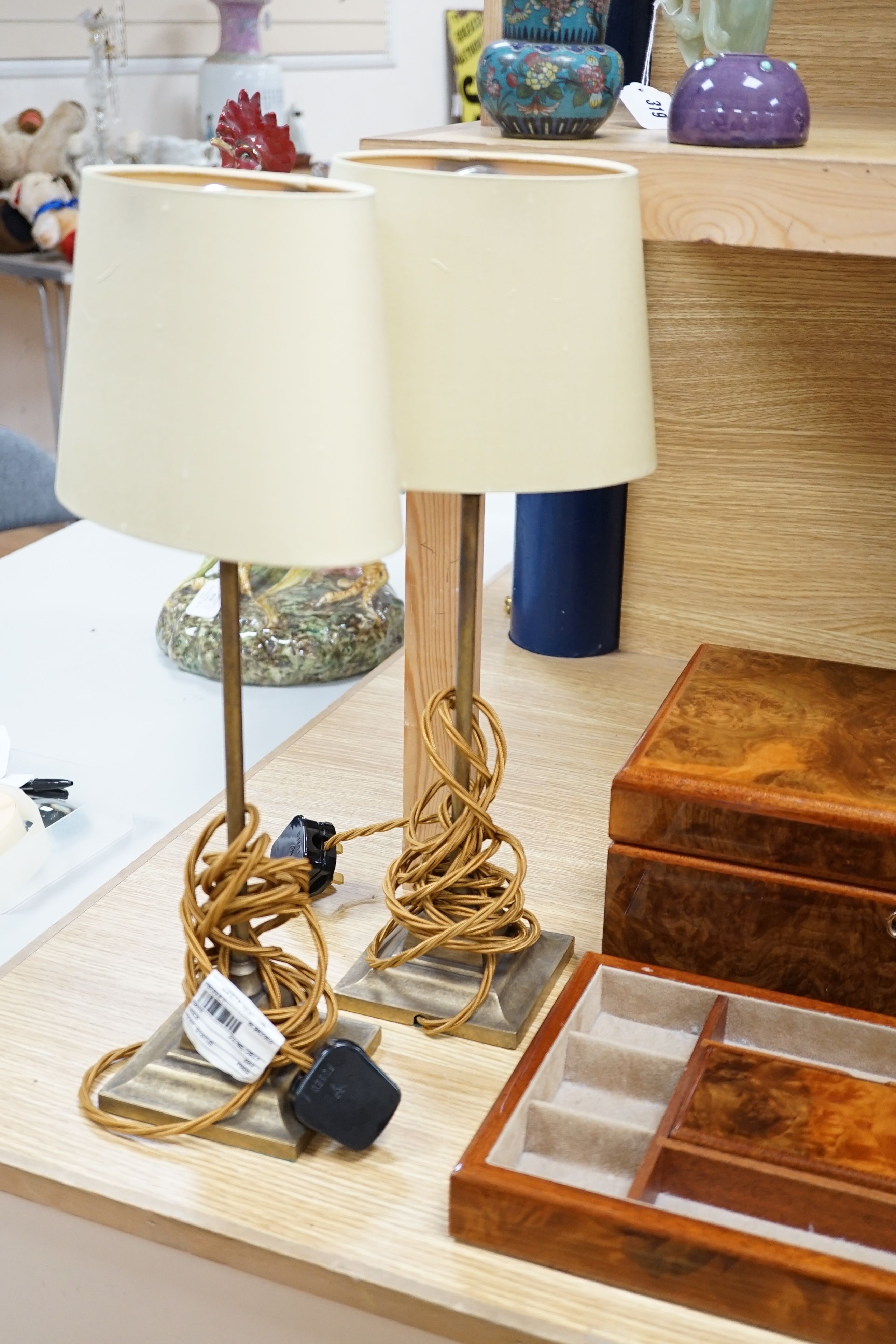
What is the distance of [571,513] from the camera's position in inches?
51.3

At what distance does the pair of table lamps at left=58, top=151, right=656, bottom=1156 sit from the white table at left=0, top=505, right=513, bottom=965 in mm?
346

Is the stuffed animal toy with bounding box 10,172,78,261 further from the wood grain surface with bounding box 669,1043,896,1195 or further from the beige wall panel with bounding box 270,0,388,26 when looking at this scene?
the wood grain surface with bounding box 669,1043,896,1195

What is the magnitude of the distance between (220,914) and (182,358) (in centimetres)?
28

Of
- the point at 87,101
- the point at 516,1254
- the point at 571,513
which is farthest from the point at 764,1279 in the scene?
the point at 87,101

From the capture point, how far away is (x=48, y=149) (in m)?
2.82

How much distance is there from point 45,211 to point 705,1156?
2499 millimetres

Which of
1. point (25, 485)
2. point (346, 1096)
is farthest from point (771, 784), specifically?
point (25, 485)

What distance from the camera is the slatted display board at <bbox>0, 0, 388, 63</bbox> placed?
3.08m

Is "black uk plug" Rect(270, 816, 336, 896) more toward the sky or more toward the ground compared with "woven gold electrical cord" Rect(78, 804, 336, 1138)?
more toward the ground

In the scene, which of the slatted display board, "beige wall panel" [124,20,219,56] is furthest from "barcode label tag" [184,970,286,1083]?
"beige wall panel" [124,20,219,56]

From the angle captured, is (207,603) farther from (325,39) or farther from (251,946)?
(325,39)

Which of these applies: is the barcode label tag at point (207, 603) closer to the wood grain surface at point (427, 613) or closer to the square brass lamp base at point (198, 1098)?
the wood grain surface at point (427, 613)

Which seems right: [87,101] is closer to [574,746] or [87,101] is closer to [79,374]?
[574,746]

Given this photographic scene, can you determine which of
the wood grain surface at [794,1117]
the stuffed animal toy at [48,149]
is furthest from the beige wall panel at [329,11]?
the wood grain surface at [794,1117]
